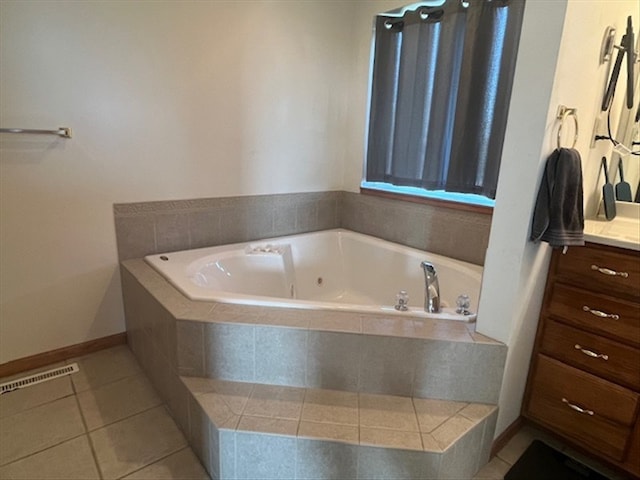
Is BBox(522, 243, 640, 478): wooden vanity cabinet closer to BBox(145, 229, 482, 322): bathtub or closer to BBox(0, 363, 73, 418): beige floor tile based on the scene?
BBox(145, 229, 482, 322): bathtub

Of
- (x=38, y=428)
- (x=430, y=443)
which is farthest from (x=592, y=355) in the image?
(x=38, y=428)

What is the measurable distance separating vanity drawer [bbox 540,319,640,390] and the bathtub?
1.05 ft

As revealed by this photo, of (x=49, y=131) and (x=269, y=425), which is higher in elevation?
(x=49, y=131)

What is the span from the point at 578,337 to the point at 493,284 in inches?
16.5

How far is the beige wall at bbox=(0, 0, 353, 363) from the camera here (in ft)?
5.52

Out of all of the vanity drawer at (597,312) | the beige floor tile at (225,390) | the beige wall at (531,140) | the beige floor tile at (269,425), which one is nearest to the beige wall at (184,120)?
the beige wall at (531,140)

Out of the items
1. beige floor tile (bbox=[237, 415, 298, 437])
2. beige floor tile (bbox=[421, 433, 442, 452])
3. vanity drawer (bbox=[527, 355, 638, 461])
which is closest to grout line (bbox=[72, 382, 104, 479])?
beige floor tile (bbox=[237, 415, 298, 437])

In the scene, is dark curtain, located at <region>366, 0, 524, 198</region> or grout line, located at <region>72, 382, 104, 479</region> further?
dark curtain, located at <region>366, 0, 524, 198</region>

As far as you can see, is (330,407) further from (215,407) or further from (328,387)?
(215,407)

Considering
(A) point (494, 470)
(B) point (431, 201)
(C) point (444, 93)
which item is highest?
(C) point (444, 93)

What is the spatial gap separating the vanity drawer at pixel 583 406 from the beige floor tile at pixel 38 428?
6.23ft

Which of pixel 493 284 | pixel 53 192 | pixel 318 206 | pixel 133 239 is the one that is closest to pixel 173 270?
pixel 133 239

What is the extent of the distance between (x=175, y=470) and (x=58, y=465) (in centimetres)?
43

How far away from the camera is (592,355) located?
1.38 m
